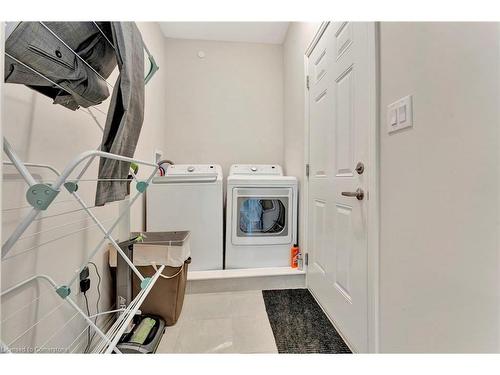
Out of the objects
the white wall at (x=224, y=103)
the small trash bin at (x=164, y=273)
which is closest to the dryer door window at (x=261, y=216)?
the small trash bin at (x=164, y=273)

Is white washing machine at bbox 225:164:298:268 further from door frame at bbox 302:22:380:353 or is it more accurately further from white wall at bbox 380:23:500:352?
white wall at bbox 380:23:500:352

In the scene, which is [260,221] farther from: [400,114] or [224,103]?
[224,103]

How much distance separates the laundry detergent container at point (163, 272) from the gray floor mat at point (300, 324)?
0.70 meters

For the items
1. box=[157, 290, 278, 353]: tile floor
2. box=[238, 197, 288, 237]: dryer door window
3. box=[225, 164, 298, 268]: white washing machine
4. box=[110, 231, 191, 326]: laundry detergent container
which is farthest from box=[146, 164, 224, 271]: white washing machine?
box=[110, 231, 191, 326]: laundry detergent container

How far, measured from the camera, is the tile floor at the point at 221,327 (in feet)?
4.10

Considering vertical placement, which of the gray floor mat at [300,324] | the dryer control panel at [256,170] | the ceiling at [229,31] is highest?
the ceiling at [229,31]

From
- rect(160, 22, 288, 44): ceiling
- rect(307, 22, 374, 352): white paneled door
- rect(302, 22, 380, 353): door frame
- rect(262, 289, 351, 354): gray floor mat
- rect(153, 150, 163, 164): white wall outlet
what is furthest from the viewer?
rect(160, 22, 288, 44): ceiling

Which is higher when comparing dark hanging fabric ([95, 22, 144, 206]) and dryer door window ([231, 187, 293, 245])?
dark hanging fabric ([95, 22, 144, 206])

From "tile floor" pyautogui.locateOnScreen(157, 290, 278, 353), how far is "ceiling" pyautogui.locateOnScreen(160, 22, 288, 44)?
292 centimetres

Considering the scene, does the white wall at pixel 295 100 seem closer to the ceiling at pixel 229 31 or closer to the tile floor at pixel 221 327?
the ceiling at pixel 229 31

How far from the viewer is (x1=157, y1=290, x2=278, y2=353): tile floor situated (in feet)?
4.10

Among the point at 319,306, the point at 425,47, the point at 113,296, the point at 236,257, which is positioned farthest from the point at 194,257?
the point at 425,47

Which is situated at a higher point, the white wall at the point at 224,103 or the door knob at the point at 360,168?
the white wall at the point at 224,103
